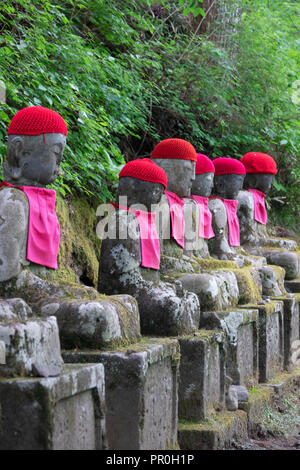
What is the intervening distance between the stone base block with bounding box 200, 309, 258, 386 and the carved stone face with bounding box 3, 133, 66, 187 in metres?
1.87

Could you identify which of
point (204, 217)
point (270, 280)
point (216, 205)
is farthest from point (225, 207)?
point (270, 280)

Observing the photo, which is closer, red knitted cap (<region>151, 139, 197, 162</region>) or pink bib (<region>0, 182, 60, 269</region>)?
pink bib (<region>0, 182, 60, 269</region>)

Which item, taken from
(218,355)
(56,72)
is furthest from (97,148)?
(218,355)

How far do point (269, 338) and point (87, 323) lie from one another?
3.38 metres

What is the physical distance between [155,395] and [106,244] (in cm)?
122

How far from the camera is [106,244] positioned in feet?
14.9

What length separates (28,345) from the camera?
2.96 meters

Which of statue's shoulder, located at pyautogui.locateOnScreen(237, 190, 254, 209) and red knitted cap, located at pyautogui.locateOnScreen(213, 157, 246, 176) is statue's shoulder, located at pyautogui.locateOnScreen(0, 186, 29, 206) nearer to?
red knitted cap, located at pyautogui.locateOnScreen(213, 157, 246, 176)

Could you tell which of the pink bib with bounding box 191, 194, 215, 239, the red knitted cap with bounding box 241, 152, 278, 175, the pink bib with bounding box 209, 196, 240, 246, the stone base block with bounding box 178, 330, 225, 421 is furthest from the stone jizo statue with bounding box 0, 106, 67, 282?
the red knitted cap with bounding box 241, 152, 278, 175

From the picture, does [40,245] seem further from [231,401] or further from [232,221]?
[232,221]

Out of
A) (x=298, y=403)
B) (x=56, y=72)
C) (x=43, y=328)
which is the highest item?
(x=56, y=72)

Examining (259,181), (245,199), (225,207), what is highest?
(259,181)

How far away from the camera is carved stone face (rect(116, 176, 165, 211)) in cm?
483
